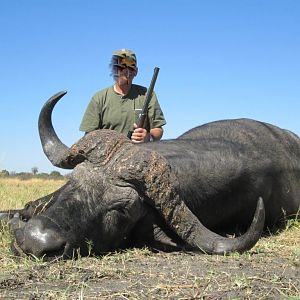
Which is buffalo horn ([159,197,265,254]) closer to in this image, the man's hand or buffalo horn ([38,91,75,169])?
buffalo horn ([38,91,75,169])

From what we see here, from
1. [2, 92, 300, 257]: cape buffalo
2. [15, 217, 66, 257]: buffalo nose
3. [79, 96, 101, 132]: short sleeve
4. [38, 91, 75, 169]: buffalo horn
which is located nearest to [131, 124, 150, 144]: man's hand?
[79, 96, 101, 132]: short sleeve

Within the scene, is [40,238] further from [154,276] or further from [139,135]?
[139,135]

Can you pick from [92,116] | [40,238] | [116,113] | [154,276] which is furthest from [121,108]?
[154,276]

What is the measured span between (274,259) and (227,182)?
103 centimetres

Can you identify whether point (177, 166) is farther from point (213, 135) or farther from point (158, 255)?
point (213, 135)

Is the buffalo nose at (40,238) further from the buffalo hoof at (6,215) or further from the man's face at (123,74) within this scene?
the man's face at (123,74)

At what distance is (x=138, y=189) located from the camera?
410cm

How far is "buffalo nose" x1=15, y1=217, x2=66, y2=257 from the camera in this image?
3697 mm

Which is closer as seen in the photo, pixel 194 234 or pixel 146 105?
pixel 194 234

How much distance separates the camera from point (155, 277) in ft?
11.0

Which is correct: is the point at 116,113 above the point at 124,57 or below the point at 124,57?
below

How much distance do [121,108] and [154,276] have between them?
→ 390cm

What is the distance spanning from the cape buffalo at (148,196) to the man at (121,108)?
1.74 meters

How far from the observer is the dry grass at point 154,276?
9.73ft
